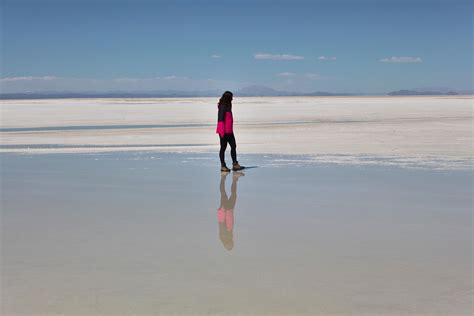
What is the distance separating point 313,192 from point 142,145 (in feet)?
33.3

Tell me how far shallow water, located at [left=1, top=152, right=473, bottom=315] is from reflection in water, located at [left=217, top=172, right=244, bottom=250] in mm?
35

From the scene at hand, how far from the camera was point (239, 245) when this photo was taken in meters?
6.43

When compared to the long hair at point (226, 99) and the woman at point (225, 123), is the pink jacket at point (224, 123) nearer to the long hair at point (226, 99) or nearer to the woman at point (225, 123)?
the woman at point (225, 123)

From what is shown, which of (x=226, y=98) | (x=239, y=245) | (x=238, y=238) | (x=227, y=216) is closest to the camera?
(x=239, y=245)

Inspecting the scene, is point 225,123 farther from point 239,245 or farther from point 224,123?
point 239,245

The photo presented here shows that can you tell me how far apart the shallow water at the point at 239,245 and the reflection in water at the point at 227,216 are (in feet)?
0.12

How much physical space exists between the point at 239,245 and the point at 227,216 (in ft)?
5.38

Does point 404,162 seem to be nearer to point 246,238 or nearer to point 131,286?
point 246,238

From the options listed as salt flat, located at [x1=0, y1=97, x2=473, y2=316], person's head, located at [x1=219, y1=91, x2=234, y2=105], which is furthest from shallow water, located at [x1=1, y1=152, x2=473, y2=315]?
person's head, located at [x1=219, y1=91, x2=234, y2=105]

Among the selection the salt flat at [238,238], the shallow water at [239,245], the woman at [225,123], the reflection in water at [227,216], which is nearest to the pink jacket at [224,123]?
the woman at [225,123]

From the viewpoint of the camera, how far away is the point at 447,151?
16.3 metres

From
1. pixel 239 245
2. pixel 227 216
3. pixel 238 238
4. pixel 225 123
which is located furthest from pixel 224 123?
pixel 239 245

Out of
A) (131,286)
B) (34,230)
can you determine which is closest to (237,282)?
(131,286)

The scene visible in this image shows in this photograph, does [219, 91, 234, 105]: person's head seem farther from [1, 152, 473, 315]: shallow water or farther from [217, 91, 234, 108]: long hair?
[1, 152, 473, 315]: shallow water
